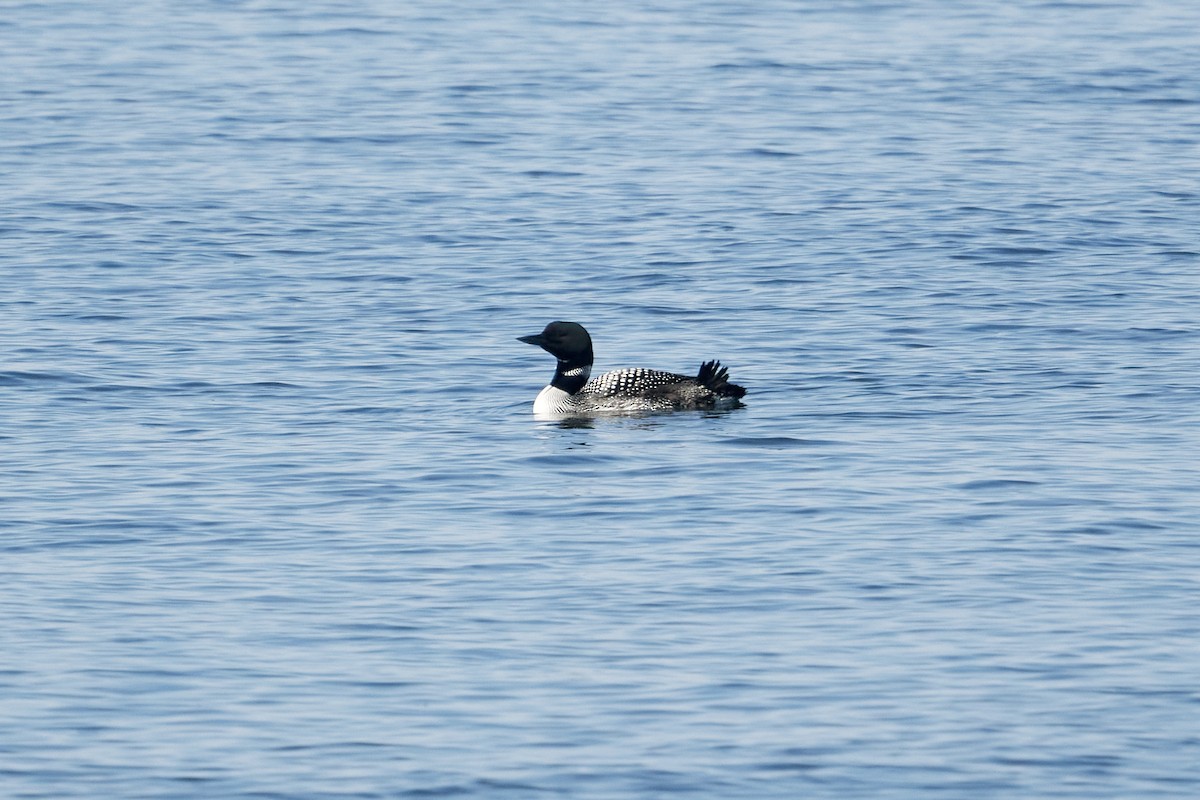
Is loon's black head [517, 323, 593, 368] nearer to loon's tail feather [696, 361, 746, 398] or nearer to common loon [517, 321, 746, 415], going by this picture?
common loon [517, 321, 746, 415]

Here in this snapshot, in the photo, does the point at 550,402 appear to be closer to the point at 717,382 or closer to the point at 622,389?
the point at 622,389

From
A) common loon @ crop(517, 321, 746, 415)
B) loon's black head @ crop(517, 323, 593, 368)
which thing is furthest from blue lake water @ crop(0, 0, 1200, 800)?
loon's black head @ crop(517, 323, 593, 368)

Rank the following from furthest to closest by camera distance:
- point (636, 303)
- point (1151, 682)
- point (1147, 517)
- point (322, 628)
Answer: point (636, 303) → point (1147, 517) → point (322, 628) → point (1151, 682)

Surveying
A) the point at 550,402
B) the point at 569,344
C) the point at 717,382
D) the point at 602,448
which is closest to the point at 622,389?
the point at 550,402

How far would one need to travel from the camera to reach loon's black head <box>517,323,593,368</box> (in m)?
19.2

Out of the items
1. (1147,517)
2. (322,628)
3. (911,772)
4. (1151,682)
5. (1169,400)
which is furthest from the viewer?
(1169,400)

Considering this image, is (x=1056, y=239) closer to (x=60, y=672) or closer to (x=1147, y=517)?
(x=1147, y=517)

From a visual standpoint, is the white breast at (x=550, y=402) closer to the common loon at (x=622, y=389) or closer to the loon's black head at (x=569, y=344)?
the common loon at (x=622, y=389)

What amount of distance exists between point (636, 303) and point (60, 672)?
12.2 meters

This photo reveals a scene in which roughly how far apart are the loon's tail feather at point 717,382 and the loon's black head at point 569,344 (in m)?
1.24

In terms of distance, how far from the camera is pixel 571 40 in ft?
149

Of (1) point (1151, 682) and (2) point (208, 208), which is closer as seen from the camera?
(1) point (1151, 682)

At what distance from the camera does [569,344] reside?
63.2ft

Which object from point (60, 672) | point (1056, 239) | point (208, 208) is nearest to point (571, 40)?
point (208, 208)
